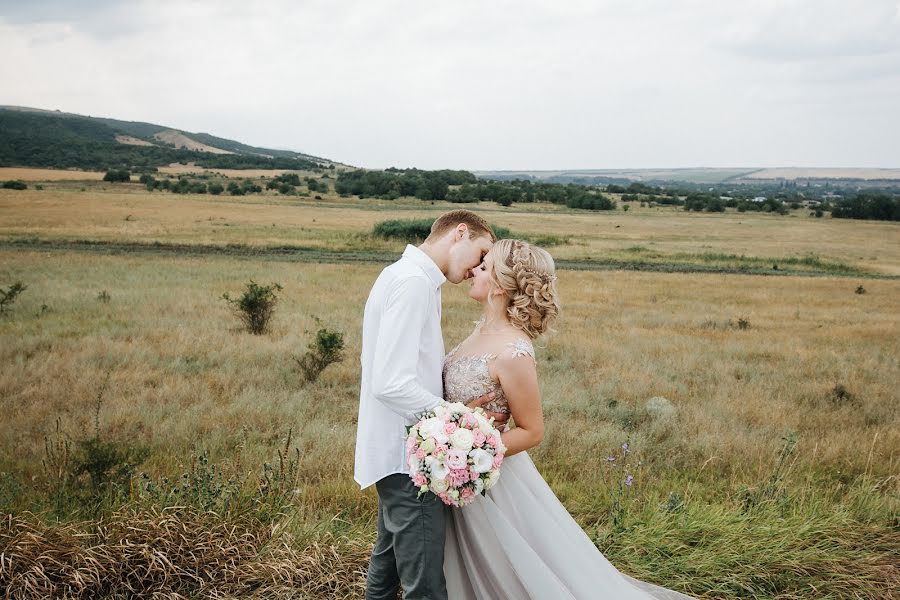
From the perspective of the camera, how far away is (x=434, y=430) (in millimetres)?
2750

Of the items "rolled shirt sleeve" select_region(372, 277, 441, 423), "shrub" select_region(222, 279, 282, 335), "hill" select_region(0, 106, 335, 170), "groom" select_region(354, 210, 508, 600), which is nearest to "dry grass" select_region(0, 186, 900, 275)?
"hill" select_region(0, 106, 335, 170)

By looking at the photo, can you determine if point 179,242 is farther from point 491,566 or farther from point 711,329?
point 491,566

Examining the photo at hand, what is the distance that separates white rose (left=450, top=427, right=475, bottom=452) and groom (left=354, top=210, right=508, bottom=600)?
18cm

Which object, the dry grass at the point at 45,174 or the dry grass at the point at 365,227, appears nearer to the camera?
the dry grass at the point at 365,227

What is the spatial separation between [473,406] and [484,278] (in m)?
0.66

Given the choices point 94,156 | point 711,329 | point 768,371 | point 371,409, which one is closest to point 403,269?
point 371,409

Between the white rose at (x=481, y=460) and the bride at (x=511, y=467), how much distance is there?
0.33m

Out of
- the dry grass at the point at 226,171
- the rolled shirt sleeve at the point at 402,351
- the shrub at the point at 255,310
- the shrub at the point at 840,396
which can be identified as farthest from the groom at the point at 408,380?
the dry grass at the point at 226,171

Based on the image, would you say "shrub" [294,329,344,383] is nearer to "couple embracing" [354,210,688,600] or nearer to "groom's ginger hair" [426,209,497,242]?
"couple embracing" [354,210,688,600]

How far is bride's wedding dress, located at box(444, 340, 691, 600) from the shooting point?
10.8 feet

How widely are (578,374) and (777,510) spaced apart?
306 inches

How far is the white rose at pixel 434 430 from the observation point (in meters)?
2.74

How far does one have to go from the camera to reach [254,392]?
1041cm

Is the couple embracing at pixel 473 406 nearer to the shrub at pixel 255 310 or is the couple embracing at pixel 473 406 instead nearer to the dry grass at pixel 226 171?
the shrub at pixel 255 310
